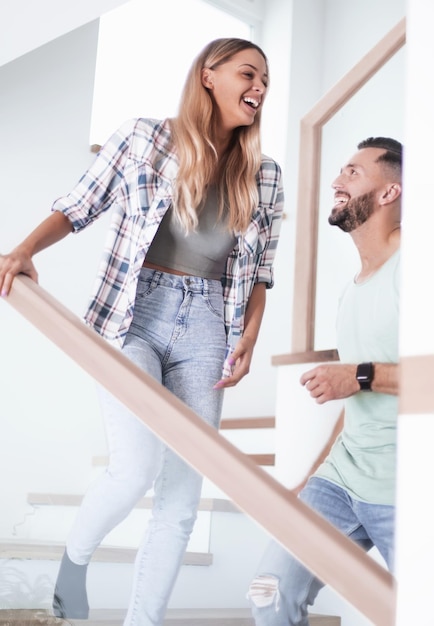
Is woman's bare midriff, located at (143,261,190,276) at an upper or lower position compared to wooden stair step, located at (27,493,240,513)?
upper

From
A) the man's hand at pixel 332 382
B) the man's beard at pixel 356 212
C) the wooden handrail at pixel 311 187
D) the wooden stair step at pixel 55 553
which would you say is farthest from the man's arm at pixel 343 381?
the wooden handrail at pixel 311 187

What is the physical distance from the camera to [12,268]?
1.31 meters

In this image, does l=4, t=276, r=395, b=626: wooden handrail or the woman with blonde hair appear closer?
l=4, t=276, r=395, b=626: wooden handrail

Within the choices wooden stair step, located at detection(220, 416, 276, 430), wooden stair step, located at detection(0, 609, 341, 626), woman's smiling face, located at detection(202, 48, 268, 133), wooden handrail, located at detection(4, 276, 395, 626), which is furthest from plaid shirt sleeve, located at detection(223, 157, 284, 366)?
wooden stair step, located at detection(220, 416, 276, 430)

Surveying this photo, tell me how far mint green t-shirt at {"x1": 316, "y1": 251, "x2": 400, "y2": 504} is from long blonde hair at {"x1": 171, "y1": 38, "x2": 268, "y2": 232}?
0.29 meters

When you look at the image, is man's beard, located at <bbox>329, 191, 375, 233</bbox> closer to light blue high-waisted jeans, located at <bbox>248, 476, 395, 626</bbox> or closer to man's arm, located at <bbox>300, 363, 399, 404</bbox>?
man's arm, located at <bbox>300, 363, 399, 404</bbox>

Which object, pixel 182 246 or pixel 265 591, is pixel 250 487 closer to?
pixel 265 591

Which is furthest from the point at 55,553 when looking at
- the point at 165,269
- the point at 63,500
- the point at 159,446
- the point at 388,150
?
the point at 388,150

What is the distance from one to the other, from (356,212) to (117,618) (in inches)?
47.0

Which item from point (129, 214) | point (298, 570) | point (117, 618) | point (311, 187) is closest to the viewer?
point (117, 618)

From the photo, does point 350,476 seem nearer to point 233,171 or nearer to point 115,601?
point 115,601

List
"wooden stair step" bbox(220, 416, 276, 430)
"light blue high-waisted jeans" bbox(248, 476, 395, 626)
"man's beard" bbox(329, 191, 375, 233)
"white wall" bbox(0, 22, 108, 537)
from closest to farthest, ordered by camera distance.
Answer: "light blue high-waisted jeans" bbox(248, 476, 395, 626), "white wall" bbox(0, 22, 108, 537), "man's beard" bbox(329, 191, 375, 233), "wooden stair step" bbox(220, 416, 276, 430)

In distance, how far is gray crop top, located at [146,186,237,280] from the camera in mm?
1590

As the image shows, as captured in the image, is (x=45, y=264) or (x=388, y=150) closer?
(x=388, y=150)
